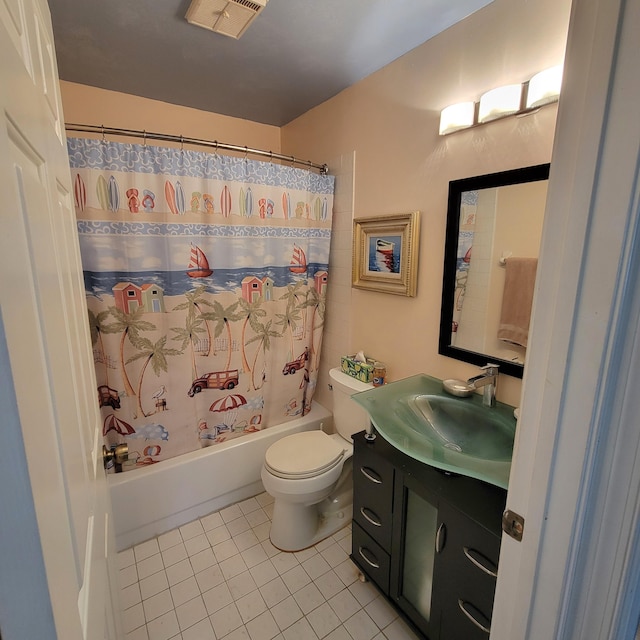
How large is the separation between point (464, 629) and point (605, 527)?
32.0 inches

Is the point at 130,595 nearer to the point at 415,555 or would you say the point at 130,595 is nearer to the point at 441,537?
the point at 415,555

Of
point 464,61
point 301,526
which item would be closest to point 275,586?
point 301,526

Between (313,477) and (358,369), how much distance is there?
59cm

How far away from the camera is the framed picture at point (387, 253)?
1.63m

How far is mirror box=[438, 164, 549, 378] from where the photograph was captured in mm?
1229

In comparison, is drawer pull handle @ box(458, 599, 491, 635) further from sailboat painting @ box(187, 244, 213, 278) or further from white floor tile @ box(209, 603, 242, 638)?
sailboat painting @ box(187, 244, 213, 278)

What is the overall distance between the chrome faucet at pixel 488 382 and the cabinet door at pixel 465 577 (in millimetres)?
453

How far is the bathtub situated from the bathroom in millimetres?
661

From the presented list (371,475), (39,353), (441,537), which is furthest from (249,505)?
(39,353)

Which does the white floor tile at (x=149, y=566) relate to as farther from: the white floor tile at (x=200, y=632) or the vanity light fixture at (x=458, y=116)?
the vanity light fixture at (x=458, y=116)

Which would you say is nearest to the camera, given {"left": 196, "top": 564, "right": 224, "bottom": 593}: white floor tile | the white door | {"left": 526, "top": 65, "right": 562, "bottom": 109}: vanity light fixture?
the white door

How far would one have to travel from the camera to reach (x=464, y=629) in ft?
3.51

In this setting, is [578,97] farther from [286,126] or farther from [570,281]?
[286,126]

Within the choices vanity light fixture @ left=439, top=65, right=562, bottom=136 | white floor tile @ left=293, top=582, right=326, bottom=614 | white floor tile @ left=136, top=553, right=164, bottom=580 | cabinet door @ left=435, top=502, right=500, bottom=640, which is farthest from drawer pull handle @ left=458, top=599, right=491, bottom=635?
vanity light fixture @ left=439, top=65, right=562, bottom=136
